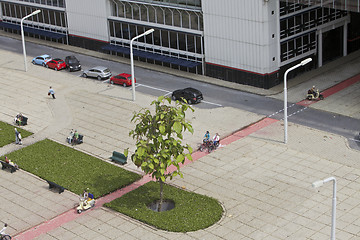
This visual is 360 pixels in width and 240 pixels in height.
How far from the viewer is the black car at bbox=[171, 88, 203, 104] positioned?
64.5 meters

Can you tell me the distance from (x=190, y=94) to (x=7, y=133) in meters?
18.4

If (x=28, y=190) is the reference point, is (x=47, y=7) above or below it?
above

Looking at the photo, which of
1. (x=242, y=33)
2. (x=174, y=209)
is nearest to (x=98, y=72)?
(x=242, y=33)

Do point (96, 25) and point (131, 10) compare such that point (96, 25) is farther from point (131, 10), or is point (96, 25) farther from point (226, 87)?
point (226, 87)

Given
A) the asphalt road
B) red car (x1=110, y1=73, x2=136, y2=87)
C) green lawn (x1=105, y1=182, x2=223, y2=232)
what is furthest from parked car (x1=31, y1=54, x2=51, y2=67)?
green lawn (x1=105, y1=182, x2=223, y2=232)

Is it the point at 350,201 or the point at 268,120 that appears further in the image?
the point at 268,120

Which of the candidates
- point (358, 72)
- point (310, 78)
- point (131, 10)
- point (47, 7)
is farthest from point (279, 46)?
point (47, 7)

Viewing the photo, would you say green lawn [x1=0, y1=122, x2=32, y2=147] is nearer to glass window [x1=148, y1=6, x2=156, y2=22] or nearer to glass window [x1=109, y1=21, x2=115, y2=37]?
glass window [x1=148, y1=6, x2=156, y2=22]

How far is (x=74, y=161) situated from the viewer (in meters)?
53.6

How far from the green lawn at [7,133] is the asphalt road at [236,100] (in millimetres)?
14788

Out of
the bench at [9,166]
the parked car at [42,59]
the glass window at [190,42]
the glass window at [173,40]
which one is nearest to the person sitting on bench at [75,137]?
the bench at [9,166]

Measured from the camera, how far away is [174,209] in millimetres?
45188

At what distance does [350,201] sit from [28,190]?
2444 centimetres

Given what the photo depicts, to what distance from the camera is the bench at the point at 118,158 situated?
52.9 meters
